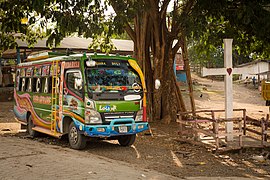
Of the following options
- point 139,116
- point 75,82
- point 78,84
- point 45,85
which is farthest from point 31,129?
point 139,116

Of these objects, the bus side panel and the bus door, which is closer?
the bus door

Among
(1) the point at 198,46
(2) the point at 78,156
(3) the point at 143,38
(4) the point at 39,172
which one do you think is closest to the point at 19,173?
(4) the point at 39,172

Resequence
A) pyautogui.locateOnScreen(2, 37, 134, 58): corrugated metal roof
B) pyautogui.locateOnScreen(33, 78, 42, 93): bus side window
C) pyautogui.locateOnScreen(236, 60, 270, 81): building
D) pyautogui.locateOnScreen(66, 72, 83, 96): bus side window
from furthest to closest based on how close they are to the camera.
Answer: pyautogui.locateOnScreen(2, 37, 134, 58): corrugated metal roof
pyautogui.locateOnScreen(33, 78, 42, 93): bus side window
pyautogui.locateOnScreen(236, 60, 270, 81): building
pyautogui.locateOnScreen(66, 72, 83, 96): bus side window

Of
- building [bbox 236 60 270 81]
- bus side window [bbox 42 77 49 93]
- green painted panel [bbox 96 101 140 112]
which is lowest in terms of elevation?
green painted panel [bbox 96 101 140 112]

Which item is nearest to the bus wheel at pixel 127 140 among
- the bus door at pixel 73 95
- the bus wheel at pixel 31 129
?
the bus door at pixel 73 95

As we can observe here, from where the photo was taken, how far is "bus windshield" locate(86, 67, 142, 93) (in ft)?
31.0

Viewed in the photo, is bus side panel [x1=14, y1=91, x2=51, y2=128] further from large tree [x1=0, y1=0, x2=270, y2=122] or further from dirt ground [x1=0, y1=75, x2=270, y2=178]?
large tree [x1=0, y1=0, x2=270, y2=122]

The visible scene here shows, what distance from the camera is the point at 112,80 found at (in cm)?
969

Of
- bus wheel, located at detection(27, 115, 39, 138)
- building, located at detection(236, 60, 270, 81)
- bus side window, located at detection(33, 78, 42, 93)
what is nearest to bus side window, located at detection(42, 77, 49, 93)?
bus side window, located at detection(33, 78, 42, 93)

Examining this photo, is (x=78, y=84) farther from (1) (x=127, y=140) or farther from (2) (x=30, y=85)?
(2) (x=30, y=85)

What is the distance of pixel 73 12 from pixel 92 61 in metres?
2.33

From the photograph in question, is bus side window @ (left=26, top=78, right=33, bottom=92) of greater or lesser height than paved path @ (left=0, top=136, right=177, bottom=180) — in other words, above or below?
above

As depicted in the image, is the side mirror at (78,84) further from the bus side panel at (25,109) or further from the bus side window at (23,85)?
the bus side window at (23,85)

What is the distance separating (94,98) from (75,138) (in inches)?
53.9
